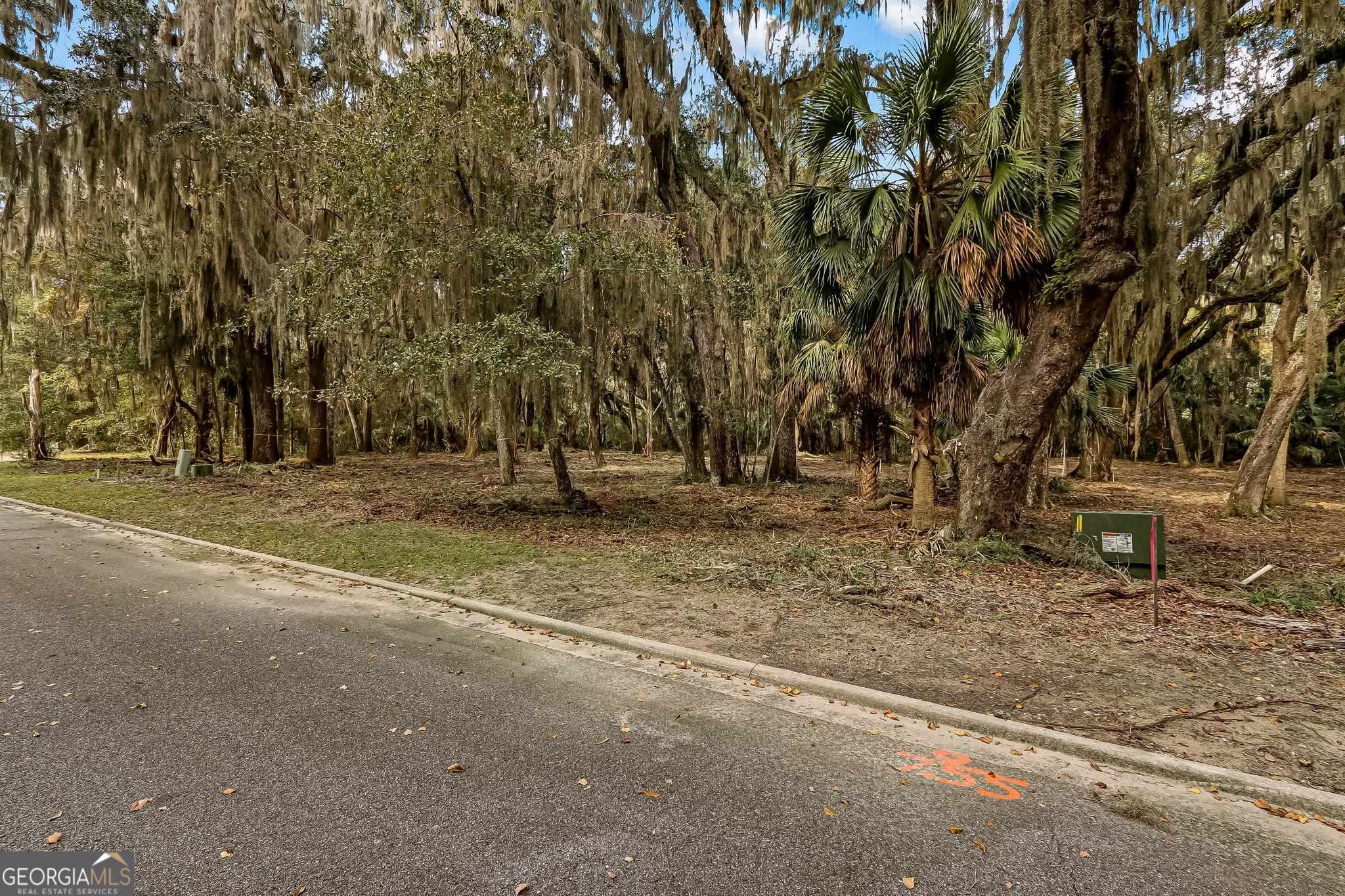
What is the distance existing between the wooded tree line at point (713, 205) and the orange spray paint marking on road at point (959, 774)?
16.0 ft

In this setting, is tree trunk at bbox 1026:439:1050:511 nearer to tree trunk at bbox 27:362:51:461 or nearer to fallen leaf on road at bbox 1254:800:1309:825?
fallen leaf on road at bbox 1254:800:1309:825

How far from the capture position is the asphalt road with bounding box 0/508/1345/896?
2277mm

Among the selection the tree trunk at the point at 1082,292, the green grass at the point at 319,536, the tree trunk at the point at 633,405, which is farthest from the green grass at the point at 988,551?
the tree trunk at the point at 633,405

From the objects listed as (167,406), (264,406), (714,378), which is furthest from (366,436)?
(714,378)

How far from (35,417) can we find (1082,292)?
34779 mm

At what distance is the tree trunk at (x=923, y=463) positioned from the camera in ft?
28.5

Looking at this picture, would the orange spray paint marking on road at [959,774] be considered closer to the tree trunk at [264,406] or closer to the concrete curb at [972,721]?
the concrete curb at [972,721]

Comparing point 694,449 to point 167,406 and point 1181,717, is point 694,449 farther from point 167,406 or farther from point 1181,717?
point 167,406

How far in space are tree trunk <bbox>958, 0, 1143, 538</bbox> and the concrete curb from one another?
441 centimetres

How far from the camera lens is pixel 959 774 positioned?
118 inches

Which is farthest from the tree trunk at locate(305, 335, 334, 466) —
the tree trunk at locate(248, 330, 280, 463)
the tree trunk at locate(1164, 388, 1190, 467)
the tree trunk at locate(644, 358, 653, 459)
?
the tree trunk at locate(1164, 388, 1190, 467)

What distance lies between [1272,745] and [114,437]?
148 ft

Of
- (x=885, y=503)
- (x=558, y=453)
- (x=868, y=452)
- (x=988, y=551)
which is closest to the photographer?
(x=988, y=551)

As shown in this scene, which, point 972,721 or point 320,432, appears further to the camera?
point 320,432
